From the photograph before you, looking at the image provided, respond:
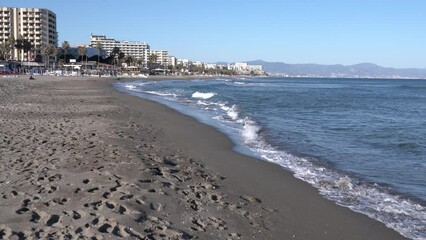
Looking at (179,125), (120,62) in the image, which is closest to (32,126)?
(179,125)

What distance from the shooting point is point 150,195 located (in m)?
6.02

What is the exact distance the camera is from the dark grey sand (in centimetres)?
481

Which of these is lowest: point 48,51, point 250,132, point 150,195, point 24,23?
point 250,132

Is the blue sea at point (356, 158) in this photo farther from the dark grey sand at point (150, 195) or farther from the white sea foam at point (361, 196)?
the dark grey sand at point (150, 195)

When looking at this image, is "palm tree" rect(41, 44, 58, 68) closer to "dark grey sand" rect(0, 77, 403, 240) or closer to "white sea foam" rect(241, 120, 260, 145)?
"white sea foam" rect(241, 120, 260, 145)

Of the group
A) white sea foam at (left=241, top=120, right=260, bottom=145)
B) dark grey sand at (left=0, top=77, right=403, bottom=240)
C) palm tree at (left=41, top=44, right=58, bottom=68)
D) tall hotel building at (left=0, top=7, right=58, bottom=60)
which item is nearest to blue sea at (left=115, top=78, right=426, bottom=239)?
white sea foam at (left=241, top=120, right=260, bottom=145)

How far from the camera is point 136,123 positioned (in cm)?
1506

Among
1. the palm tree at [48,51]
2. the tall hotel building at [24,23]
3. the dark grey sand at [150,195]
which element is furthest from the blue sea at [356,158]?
the tall hotel building at [24,23]

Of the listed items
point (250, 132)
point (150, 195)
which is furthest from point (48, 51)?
point (150, 195)

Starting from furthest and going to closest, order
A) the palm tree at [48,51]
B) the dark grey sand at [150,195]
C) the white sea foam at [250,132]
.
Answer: the palm tree at [48,51]
the white sea foam at [250,132]
the dark grey sand at [150,195]

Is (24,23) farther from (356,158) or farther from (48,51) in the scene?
(356,158)

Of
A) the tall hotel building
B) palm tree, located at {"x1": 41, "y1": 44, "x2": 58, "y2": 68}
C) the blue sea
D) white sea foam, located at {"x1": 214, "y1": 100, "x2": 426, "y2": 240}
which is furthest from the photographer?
the tall hotel building

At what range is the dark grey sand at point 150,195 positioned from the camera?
4809 mm

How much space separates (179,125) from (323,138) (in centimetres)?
525
